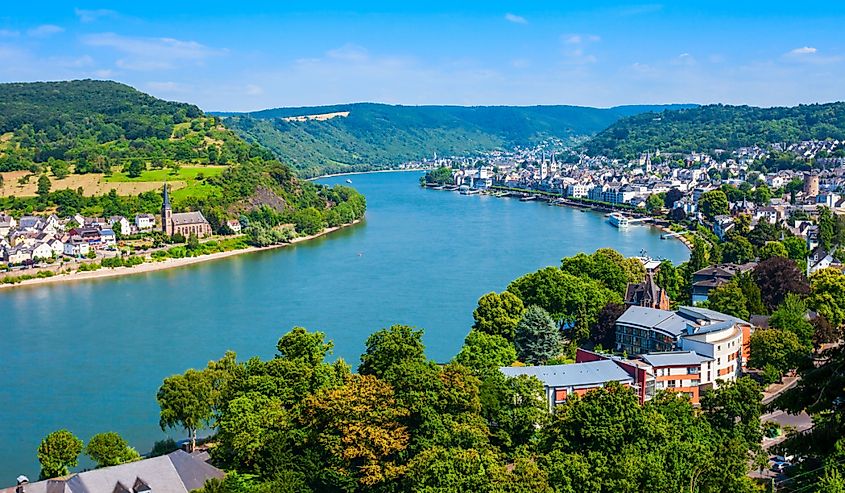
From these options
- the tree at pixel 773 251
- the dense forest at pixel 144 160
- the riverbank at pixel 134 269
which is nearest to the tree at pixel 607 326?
the tree at pixel 773 251

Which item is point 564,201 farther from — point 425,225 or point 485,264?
point 485,264

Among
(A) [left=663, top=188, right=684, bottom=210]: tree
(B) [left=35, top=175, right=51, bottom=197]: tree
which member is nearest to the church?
(B) [left=35, top=175, right=51, bottom=197]: tree

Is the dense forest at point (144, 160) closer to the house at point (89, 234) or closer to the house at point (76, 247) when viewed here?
the house at point (89, 234)

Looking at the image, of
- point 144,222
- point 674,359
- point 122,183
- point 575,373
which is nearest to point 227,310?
point 575,373

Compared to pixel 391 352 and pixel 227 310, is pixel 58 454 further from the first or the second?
pixel 227 310

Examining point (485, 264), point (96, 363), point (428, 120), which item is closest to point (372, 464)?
point (96, 363)
